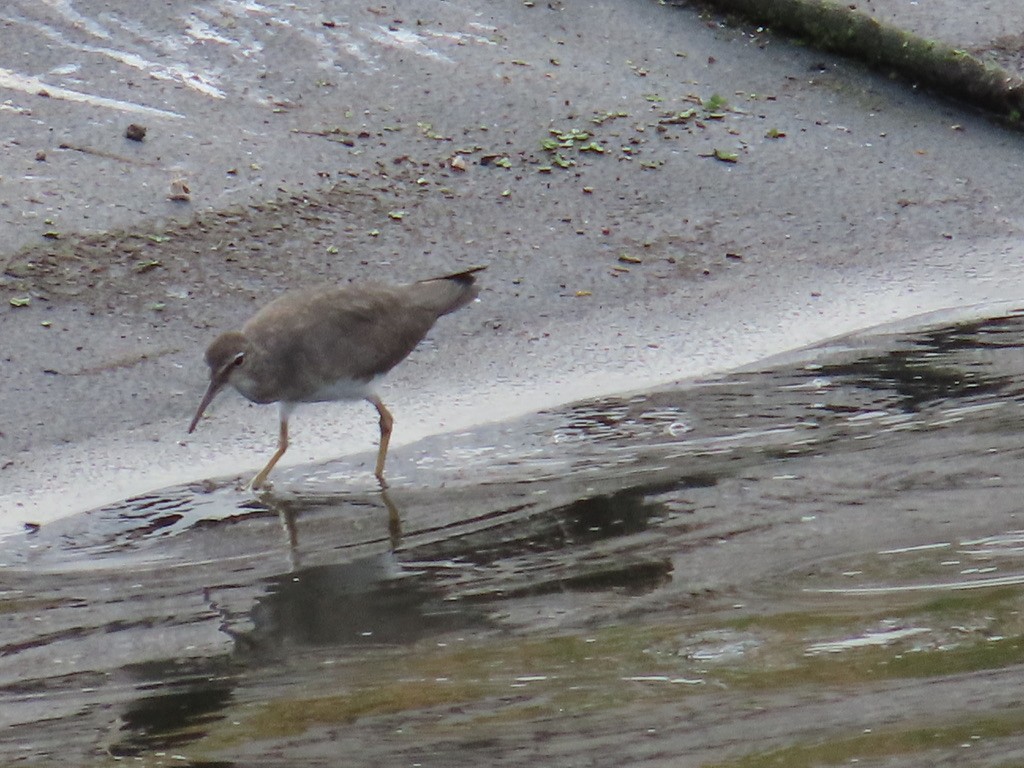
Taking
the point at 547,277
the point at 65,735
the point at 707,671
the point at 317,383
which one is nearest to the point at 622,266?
the point at 547,277

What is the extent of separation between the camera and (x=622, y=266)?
7.63 metres

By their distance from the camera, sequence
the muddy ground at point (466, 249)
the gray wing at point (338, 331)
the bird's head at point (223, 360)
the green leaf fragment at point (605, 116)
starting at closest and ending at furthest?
the muddy ground at point (466, 249) → the bird's head at point (223, 360) → the gray wing at point (338, 331) → the green leaf fragment at point (605, 116)

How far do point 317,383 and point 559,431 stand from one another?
930 mm

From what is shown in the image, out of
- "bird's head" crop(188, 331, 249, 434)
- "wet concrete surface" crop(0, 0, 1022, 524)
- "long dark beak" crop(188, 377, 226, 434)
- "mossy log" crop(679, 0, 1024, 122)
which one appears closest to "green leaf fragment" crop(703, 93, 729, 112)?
"wet concrete surface" crop(0, 0, 1022, 524)

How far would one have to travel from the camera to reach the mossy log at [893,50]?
9039mm

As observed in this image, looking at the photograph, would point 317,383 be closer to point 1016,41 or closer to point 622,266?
point 622,266

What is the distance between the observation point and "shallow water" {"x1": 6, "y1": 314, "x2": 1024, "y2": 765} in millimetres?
4262

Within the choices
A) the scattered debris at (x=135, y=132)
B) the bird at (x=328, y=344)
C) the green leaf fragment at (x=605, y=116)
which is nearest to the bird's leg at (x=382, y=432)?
the bird at (x=328, y=344)

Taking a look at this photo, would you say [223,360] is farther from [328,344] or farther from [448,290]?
[448,290]

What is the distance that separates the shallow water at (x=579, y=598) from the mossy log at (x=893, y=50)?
9.68 feet

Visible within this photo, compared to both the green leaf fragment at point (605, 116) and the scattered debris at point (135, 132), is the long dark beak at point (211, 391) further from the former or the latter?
the green leaf fragment at point (605, 116)

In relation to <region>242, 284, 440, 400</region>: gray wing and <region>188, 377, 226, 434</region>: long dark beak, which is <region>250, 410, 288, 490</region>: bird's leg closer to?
<region>242, 284, 440, 400</region>: gray wing

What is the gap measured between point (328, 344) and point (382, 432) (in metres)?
0.42

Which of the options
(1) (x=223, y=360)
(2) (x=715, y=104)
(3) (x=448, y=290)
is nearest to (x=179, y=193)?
(3) (x=448, y=290)
